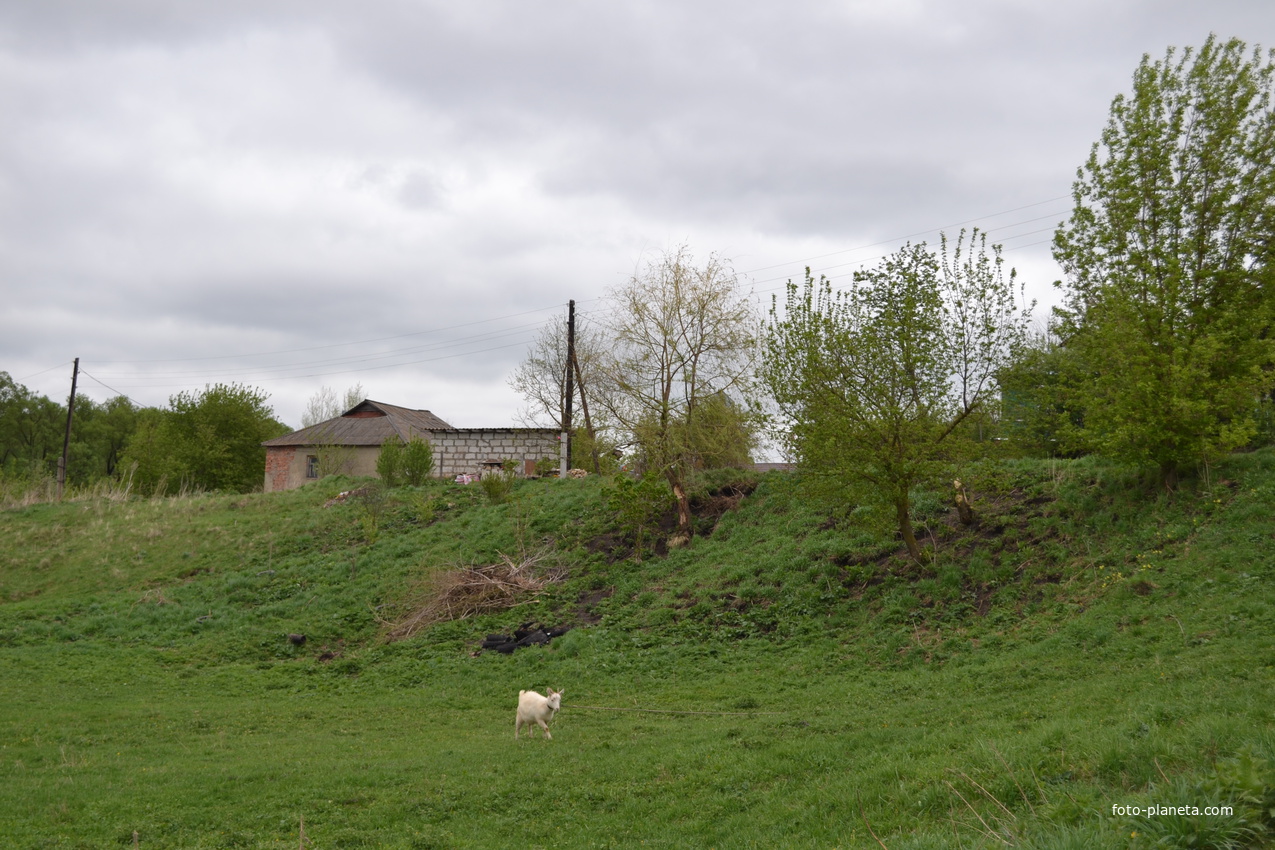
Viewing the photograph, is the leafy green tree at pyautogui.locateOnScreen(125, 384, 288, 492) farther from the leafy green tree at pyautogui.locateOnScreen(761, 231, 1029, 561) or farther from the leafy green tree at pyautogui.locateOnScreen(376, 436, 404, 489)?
the leafy green tree at pyautogui.locateOnScreen(761, 231, 1029, 561)

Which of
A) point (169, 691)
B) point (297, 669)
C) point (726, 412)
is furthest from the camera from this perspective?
point (726, 412)

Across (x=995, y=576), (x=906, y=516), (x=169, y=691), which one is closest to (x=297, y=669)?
(x=169, y=691)

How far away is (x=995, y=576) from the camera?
16469mm

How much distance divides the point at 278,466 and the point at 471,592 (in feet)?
122

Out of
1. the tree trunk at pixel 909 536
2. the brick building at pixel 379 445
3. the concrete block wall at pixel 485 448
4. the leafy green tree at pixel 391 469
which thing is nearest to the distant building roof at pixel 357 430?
the brick building at pixel 379 445

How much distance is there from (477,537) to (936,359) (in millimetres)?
16168

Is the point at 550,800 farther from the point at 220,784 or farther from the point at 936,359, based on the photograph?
the point at 936,359

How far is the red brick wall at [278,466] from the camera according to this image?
54188mm

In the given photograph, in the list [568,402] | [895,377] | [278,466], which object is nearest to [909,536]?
[895,377]

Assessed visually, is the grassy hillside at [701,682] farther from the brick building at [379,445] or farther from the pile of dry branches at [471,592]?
the brick building at [379,445]

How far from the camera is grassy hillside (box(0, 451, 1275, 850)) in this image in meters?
7.50

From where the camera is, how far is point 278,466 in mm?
54500

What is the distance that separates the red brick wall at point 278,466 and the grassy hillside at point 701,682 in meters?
24.7

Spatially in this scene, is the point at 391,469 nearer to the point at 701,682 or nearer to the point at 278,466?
the point at 278,466
